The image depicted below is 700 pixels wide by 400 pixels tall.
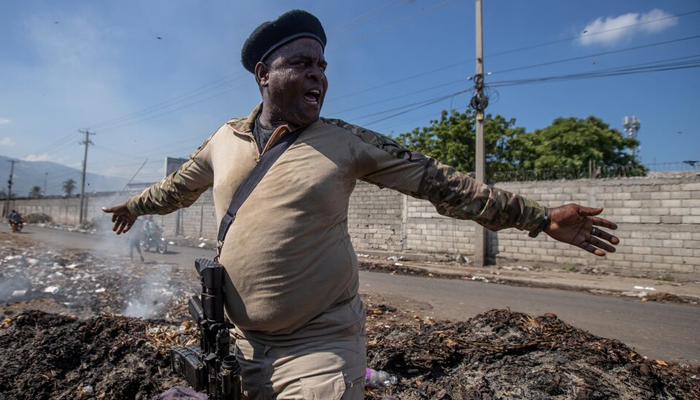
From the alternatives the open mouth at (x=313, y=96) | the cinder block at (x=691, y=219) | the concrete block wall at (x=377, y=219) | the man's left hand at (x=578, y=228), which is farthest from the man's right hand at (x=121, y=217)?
the concrete block wall at (x=377, y=219)

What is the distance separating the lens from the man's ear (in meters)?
1.70

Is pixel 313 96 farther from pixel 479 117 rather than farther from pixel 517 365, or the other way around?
pixel 479 117

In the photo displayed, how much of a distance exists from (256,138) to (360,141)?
1.36 ft

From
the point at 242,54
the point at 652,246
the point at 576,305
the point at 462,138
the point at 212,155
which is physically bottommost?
the point at 576,305

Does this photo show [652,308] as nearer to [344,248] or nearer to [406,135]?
[344,248]

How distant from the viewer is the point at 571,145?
24.5 m

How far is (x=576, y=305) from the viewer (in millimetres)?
6695

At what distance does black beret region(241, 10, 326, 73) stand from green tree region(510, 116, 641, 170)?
22.2 m

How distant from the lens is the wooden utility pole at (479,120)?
10633mm

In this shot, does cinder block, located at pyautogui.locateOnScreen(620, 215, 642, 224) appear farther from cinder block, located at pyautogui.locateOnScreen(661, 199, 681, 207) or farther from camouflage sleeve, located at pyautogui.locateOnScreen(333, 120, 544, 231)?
camouflage sleeve, located at pyautogui.locateOnScreen(333, 120, 544, 231)

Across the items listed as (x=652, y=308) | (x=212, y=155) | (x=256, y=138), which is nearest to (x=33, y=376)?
(x=212, y=155)

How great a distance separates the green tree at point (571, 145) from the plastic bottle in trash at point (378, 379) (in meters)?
21.1

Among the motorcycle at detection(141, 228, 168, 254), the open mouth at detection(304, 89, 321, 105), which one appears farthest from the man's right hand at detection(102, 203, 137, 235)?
the motorcycle at detection(141, 228, 168, 254)

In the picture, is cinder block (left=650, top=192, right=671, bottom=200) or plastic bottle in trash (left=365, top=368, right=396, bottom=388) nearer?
plastic bottle in trash (left=365, top=368, right=396, bottom=388)
